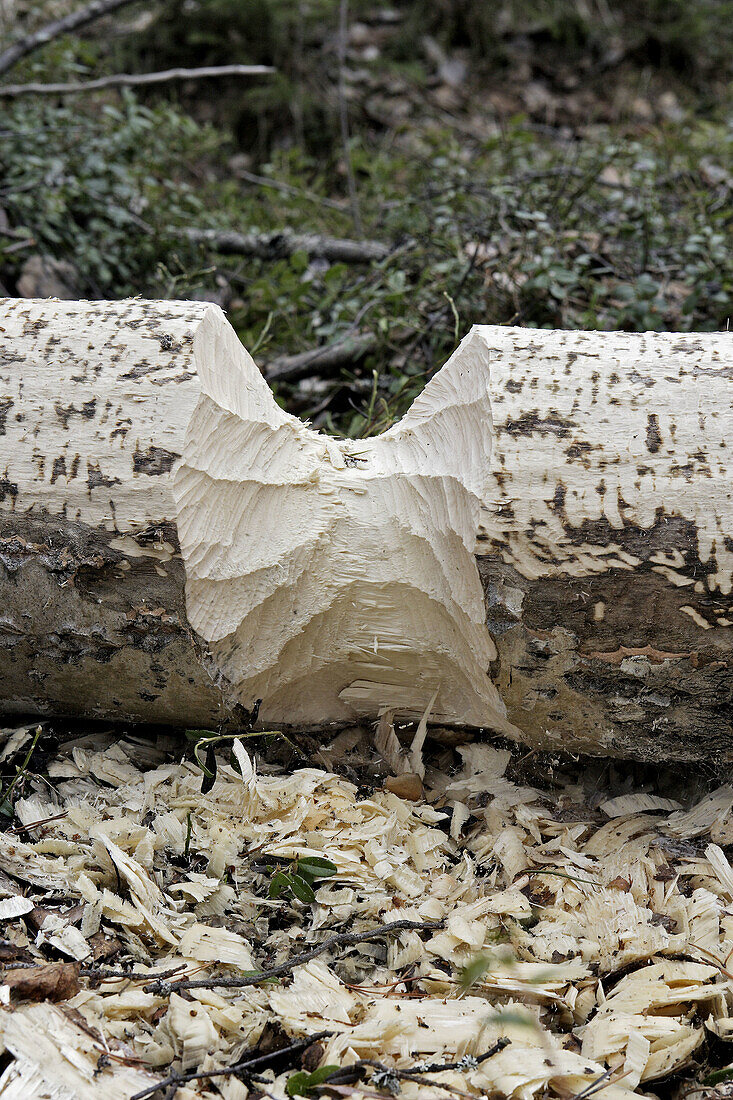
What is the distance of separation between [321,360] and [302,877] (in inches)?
67.9

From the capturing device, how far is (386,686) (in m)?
1.77

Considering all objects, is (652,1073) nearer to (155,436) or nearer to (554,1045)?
(554,1045)

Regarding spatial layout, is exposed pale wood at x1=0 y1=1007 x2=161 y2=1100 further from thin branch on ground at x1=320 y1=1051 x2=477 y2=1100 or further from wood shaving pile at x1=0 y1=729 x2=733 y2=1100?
thin branch on ground at x1=320 y1=1051 x2=477 y2=1100

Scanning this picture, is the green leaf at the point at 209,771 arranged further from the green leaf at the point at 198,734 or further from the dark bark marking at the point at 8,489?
the dark bark marking at the point at 8,489

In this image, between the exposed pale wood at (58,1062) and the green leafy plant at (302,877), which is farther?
the green leafy plant at (302,877)

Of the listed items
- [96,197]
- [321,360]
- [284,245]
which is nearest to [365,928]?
[321,360]

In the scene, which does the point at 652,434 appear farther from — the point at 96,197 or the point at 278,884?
the point at 96,197

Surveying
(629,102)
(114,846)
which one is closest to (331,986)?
(114,846)

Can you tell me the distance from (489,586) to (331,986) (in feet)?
2.23

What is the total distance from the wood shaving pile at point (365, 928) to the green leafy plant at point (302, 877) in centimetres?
2

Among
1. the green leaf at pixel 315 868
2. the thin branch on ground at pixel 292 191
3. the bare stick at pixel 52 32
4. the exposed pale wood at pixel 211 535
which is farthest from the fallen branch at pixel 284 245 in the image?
the green leaf at pixel 315 868

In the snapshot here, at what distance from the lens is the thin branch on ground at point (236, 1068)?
3.54 feet

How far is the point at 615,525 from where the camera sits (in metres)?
1.43

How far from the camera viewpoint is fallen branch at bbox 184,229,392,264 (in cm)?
321
